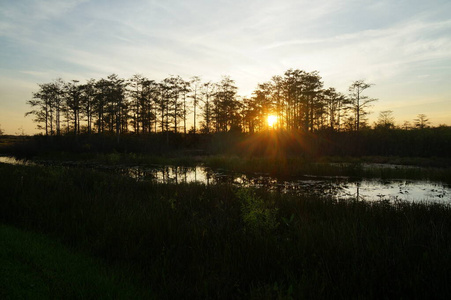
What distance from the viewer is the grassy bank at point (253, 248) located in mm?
3520

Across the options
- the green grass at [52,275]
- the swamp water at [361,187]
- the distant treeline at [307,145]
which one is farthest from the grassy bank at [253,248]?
the distant treeline at [307,145]

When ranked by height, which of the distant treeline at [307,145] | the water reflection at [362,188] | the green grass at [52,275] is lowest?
the water reflection at [362,188]

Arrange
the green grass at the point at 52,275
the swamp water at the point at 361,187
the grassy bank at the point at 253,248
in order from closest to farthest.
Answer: the green grass at the point at 52,275
the grassy bank at the point at 253,248
the swamp water at the point at 361,187

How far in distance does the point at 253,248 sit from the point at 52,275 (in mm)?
2875

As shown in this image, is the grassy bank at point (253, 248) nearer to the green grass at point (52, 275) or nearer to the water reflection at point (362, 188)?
Result: the green grass at point (52, 275)

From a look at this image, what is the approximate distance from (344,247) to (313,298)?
127 centimetres

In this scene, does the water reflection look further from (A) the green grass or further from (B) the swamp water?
(A) the green grass

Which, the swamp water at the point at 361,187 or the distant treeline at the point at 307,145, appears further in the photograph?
the distant treeline at the point at 307,145

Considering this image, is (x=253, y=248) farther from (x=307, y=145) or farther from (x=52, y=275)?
(x=307, y=145)

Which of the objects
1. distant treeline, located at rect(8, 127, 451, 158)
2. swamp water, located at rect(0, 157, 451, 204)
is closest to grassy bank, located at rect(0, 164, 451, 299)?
swamp water, located at rect(0, 157, 451, 204)

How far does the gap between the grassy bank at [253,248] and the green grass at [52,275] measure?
379 mm

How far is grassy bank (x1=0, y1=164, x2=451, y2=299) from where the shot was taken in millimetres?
3520

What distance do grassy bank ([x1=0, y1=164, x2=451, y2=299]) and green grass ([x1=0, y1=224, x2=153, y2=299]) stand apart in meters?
0.38

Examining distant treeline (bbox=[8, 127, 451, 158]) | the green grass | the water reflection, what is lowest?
the water reflection
